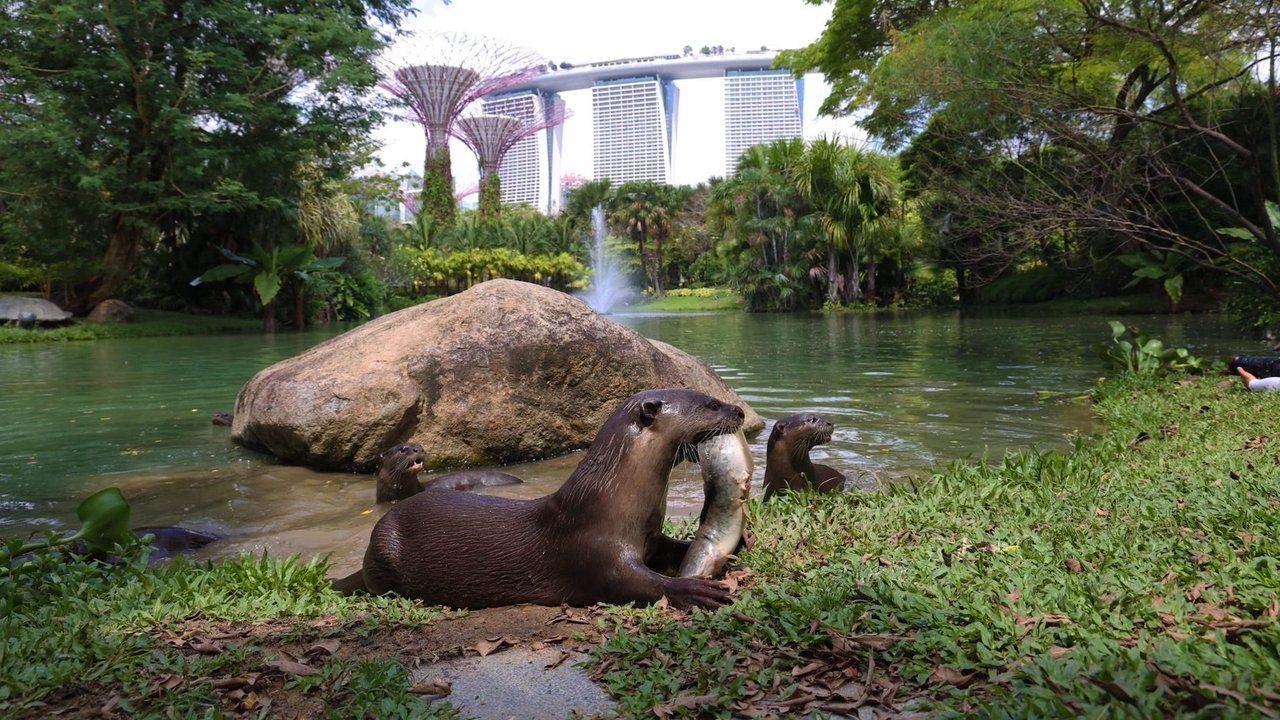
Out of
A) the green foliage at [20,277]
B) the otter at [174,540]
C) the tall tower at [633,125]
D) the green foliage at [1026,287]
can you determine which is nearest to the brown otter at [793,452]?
the otter at [174,540]

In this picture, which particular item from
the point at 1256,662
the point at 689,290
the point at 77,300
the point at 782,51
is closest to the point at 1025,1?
the point at 782,51

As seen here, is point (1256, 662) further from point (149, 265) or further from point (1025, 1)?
point (149, 265)

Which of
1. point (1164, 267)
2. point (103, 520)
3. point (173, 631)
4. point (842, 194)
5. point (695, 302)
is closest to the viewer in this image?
point (173, 631)

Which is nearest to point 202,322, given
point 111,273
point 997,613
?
point 111,273

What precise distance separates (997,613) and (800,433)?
270 centimetres

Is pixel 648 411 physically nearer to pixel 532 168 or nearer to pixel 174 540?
pixel 174 540

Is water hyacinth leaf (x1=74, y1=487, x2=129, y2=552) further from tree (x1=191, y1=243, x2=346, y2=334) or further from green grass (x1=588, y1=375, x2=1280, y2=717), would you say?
tree (x1=191, y1=243, x2=346, y2=334)

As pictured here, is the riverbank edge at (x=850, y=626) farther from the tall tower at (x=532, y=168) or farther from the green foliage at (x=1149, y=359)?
the tall tower at (x=532, y=168)

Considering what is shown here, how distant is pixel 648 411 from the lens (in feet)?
12.6

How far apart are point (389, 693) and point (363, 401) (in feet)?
16.3

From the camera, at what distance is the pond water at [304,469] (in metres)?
6.41

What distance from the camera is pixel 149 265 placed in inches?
1271

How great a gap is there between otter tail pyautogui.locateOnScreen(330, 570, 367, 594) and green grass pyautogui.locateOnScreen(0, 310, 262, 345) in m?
24.5

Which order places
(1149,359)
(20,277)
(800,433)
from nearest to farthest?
(800,433) < (1149,359) < (20,277)
